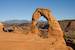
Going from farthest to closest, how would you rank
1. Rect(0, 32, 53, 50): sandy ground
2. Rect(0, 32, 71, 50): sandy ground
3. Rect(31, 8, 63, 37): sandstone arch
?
Rect(31, 8, 63, 37): sandstone arch
Rect(0, 32, 71, 50): sandy ground
Rect(0, 32, 53, 50): sandy ground

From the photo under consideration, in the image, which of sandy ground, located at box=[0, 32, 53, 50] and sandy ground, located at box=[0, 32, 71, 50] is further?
sandy ground, located at box=[0, 32, 71, 50]

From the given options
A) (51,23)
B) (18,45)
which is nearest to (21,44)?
(18,45)

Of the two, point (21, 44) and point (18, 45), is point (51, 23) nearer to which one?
point (21, 44)

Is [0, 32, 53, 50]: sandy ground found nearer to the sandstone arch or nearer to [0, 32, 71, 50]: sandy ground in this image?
[0, 32, 71, 50]: sandy ground

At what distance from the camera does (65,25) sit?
216 ft

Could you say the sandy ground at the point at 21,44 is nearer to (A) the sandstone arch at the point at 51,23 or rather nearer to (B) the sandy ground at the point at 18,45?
(B) the sandy ground at the point at 18,45

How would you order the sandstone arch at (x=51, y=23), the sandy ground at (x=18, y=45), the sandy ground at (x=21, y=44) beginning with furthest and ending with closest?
1. the sandstone arch at (x=51, y=23)
2. the sandy ground at (x=21, y=44)
3. the sandy ground at (x=18, y=45)

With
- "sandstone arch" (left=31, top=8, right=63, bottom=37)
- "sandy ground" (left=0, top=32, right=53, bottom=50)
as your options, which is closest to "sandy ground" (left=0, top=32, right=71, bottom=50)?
"sandy ground" (left=0, top=32, right=53, bottom=50)

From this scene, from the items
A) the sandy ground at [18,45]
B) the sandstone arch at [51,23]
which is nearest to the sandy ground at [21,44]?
the sandy ground at [18,45]

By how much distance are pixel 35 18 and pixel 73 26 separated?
163 ft

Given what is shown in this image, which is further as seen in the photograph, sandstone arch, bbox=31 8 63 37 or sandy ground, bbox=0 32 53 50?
sandstone arch, bbox=31 8 63 37

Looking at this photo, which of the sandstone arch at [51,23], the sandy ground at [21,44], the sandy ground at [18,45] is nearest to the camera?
the sandy ground at [18,45]

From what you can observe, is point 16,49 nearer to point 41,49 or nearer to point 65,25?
point 41,49

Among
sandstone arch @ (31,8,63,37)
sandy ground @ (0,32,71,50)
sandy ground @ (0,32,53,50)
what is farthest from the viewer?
sandstone arch @ (31,8,63,37)
